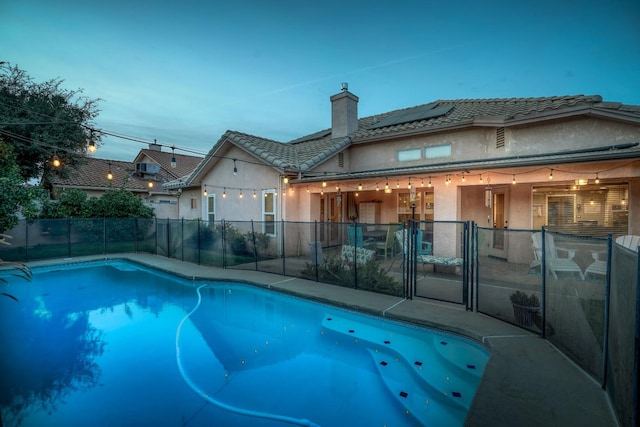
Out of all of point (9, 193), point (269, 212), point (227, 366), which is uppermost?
point (9, 193)

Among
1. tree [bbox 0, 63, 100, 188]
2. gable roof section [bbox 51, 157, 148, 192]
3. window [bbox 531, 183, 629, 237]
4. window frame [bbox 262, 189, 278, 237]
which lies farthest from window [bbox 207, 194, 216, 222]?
window [bbox 531, 183, 629, 237]

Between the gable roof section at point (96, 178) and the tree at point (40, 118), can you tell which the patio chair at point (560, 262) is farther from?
the gable roof section at point (96, 178)

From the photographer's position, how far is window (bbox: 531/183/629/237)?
873cm

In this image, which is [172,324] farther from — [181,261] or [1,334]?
[181,261]

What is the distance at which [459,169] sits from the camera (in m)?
8.91

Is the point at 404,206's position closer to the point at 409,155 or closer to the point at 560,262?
the point at 409,155

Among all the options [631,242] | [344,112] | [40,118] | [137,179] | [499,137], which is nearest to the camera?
[631,242]

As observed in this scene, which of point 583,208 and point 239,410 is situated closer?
point 239,410

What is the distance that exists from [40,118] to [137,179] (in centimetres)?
913

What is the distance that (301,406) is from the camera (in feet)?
13.4

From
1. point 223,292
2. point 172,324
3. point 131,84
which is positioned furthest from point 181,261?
point 131,84

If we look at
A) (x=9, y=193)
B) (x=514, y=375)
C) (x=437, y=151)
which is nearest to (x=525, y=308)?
(x=514, y=375)

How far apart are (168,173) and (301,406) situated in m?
26.4

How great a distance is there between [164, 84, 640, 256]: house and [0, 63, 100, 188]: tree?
6355mm
